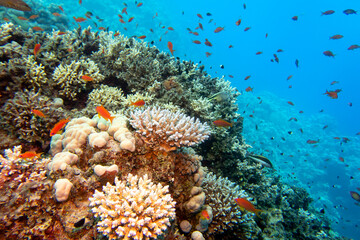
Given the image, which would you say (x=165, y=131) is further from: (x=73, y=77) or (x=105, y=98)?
(x=73, y=77)

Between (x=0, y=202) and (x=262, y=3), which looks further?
(x=262, y=3)

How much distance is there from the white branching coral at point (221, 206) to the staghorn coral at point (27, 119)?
3.82 metres

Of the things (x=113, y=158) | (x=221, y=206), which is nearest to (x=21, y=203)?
(x=113, y=158)

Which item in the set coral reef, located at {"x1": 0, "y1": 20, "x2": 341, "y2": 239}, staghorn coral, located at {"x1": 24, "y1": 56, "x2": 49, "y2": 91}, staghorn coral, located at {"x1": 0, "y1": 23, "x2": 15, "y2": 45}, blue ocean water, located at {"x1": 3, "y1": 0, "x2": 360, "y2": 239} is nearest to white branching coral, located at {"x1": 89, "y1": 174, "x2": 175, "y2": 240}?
coral reef, located at {"x1": 0, "y1": 20, "x2": 341, "y2": 239}

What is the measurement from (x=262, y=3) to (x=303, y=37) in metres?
36.9

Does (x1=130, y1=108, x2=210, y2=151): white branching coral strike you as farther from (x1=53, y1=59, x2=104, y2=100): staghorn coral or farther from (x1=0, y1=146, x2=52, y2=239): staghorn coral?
(x1=53, y1=59, x2=104, y2=100): staghorn coral

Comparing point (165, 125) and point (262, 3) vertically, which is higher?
point (262, 3)

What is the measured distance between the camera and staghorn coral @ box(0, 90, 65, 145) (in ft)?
11.1

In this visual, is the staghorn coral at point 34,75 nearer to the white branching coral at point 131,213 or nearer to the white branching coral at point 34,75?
the white branching coral at point 34,75

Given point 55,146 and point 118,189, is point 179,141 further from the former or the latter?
point 55,146

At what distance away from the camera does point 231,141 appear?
5793mm

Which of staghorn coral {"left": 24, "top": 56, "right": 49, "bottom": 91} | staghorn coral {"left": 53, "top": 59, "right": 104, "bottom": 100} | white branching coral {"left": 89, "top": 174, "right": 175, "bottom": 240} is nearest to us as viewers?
white branching coral {"left": 89, "top": 174, "right": 175, "bottom": 240}

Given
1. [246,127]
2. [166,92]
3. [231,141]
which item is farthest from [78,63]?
[246,127]

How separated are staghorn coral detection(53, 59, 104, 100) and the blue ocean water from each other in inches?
370
